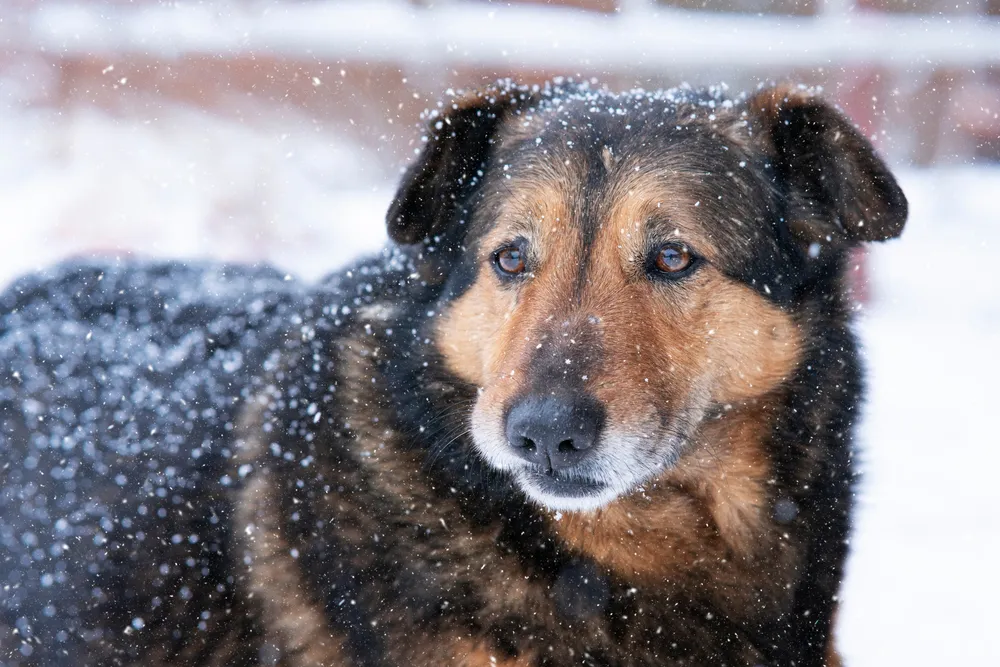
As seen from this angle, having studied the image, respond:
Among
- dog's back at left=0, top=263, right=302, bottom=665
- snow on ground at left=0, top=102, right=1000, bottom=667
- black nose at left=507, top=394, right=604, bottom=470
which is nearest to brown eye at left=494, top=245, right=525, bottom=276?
black nose at left=507, top=394, right=604, bottom=470

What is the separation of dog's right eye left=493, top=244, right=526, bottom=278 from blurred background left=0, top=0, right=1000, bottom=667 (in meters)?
5.27

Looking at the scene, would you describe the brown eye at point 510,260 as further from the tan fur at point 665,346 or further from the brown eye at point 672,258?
the brown eye at point 672,258

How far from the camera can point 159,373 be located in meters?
2.68

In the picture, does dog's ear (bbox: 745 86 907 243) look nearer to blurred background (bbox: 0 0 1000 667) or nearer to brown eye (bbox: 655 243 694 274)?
brown eye (bbox: 655 243 694 274)

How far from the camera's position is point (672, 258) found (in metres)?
2.41

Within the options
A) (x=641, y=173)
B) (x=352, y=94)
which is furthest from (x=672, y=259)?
(x=352, y=94)

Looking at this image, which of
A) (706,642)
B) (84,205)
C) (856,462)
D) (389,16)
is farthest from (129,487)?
(389,16)

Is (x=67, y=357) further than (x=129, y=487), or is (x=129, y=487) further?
(x=67, y=357)

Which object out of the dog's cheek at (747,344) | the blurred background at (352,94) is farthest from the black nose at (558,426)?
the blurred background at (352,94)

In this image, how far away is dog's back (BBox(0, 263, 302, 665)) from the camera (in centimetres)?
254

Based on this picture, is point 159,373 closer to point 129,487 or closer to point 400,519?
point 129,487

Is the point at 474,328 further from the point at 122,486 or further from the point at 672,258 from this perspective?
the point at 122,486

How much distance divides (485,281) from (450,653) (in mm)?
966

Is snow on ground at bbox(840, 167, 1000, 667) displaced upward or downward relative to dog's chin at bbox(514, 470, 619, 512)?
downward
